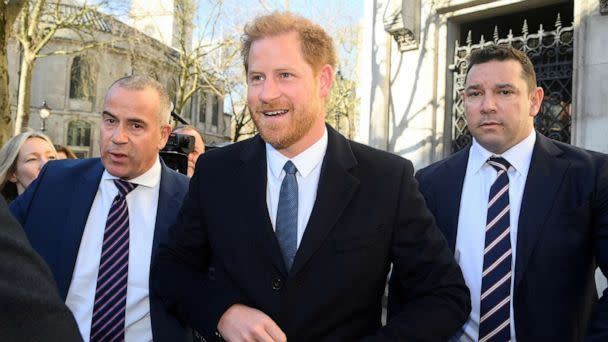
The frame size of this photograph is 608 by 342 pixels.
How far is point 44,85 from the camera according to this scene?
1480 inches

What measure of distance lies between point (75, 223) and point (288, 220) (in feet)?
4.11


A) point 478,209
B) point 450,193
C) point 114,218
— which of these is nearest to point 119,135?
point 114,218

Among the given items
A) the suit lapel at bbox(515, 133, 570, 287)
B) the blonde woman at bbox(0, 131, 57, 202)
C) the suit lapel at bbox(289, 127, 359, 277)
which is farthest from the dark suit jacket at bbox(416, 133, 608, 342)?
the blonde woman at bbox(0, 131, 57, 202)

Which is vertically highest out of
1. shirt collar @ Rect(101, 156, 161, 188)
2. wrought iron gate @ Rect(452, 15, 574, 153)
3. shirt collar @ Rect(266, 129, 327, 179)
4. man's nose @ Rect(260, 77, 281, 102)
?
wrought iron gate @ Rect(452, 15, 574, 153)

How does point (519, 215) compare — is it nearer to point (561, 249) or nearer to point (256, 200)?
point (561, 249)

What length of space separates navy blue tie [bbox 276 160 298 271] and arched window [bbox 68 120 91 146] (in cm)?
3987

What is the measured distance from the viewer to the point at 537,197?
8.32 feet

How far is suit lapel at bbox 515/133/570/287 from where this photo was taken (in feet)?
8.06

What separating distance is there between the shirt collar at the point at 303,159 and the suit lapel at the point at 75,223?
1102mm

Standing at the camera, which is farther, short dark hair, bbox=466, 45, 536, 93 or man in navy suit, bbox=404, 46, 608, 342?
short dark hair, bbox=466, 45, 536, 93

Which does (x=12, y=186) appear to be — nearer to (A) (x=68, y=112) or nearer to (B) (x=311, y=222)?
(B) (x=311, y=222)

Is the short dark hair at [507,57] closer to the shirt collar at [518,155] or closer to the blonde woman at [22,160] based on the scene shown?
the shirt collar at [518,155]

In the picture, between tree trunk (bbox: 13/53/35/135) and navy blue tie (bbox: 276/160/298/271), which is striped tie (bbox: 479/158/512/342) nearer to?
navy blue tie (bbox: 276/160/298/271)

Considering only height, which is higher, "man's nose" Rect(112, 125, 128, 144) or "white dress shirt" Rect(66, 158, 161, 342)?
"man's nose" Rect(112, 125, 128, 144)
